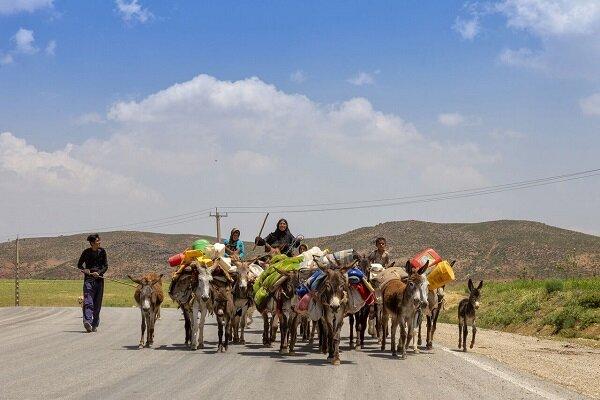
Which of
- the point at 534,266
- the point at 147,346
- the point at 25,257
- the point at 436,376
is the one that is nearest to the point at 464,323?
the point at 436,376

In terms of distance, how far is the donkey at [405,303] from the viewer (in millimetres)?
16094

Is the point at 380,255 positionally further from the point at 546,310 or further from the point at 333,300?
the point at 546,310

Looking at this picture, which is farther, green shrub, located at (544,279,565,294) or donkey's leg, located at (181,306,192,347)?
green shrub, located at (544,279,565,294)

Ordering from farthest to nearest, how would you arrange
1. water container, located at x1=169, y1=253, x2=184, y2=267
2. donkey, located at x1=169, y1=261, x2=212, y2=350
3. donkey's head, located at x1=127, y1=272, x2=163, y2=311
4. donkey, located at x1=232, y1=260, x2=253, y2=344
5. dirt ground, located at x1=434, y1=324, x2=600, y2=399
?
water container, located at x1=169, y1=253, x2=184, y2=267 < donkey, located at x1=232, y1=260, x2=253, y2=344 < donkey's head, located at x1=127, y1=272, x2=163, y2=311 < donkey, located at x1=169, y1=261, x2=212, y2=350 < dirt ground, located at x1=434, y1=324, x2=600, y2=399

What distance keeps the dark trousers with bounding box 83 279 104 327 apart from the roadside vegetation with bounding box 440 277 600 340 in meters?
15.5

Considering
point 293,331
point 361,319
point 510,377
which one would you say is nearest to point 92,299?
point 293,331

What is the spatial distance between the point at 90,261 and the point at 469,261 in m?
101

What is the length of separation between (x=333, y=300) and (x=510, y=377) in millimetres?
3542

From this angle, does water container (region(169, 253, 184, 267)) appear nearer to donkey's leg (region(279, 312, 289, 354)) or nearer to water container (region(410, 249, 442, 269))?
donkey's leg (region(279, 312, 289, 354))

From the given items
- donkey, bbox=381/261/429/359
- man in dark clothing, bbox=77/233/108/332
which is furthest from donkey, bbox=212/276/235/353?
man in dark clothing, bbox=77/233/108/332

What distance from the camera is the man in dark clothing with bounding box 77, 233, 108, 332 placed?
870 inches

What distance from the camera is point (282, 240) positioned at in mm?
21438

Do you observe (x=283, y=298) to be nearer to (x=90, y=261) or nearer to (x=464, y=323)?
(x=464, y=323)

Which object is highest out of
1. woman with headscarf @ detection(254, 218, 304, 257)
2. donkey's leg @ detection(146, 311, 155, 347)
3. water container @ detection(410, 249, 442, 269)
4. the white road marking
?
woman with headscarf @ detection(254, 218, 304, 257)
